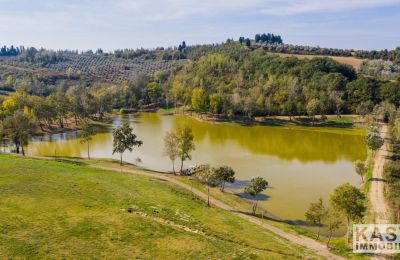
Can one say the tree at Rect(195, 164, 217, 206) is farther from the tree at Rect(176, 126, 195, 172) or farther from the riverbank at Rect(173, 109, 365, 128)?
the riverbank at Rect(173, 109, 365, 128)

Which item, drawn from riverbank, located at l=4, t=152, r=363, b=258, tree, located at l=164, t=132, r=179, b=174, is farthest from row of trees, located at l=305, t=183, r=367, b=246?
tree, located at l=164, t=132, r=179, b=174

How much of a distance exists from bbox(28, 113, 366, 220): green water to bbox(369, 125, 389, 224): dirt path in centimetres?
372

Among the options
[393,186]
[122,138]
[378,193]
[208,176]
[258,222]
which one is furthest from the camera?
[122,138]

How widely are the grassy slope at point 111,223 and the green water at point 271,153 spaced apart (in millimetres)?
14088

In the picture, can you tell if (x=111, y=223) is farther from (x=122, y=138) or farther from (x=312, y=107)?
(x=312, y=107)

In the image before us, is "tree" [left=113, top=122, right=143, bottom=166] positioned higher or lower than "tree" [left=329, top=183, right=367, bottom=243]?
higher

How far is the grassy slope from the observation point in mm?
26531

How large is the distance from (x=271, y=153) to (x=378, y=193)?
98.8ft

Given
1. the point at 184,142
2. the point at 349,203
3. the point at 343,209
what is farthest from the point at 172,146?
the point at 349,203

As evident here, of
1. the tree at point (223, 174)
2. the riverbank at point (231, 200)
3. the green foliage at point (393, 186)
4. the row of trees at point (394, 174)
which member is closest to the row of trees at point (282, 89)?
the row of trees at point (394, 174)

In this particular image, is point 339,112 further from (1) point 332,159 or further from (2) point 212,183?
(2) point 212,183

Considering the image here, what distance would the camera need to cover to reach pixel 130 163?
Result: 6738 centimetres

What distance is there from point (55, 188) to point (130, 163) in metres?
27.7

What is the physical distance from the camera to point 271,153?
7806 centimetres
